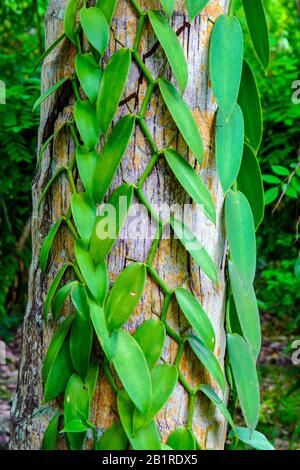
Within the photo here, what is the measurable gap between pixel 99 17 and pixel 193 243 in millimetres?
323

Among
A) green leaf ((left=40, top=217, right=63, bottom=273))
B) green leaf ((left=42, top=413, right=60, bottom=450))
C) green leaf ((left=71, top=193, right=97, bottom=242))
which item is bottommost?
green leaf ((left=42, top=413, right=60, bottom=450))

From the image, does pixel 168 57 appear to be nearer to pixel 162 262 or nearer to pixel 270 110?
pixel 162 262

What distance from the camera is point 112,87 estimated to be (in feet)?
2.68

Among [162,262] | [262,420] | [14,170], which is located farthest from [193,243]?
[262,420]

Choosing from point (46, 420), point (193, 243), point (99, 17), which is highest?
point (99, 17)

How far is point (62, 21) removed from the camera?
35.8 inches

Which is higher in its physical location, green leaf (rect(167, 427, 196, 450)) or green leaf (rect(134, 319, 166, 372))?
green leaf (rect(134, 319, 166, 372))

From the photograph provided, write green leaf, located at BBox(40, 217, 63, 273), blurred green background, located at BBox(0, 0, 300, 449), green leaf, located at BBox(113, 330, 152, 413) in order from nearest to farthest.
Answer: green leaf, located at BBox(113, 330, 152, 413) < green leaf, located at BBox(40, 217, 63, 273) < blurred green background, located at BBox(0, 0, 300, 449)

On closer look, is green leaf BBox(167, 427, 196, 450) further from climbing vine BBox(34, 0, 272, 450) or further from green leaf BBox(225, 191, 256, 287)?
green leaf BBox(225, 191, 256, 287)

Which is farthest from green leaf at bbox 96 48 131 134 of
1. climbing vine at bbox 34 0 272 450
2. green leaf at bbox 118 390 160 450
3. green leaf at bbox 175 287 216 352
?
green leaf at bbox 118 390 160 450

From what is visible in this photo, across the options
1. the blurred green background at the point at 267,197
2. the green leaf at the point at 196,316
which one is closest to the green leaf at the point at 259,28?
the green leaf at the point at 196,316

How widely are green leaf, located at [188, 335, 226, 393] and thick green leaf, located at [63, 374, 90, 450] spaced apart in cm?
15

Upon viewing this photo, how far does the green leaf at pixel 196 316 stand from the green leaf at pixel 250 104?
0.85 feet

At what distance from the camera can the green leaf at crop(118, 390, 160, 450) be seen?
2.59 feet
